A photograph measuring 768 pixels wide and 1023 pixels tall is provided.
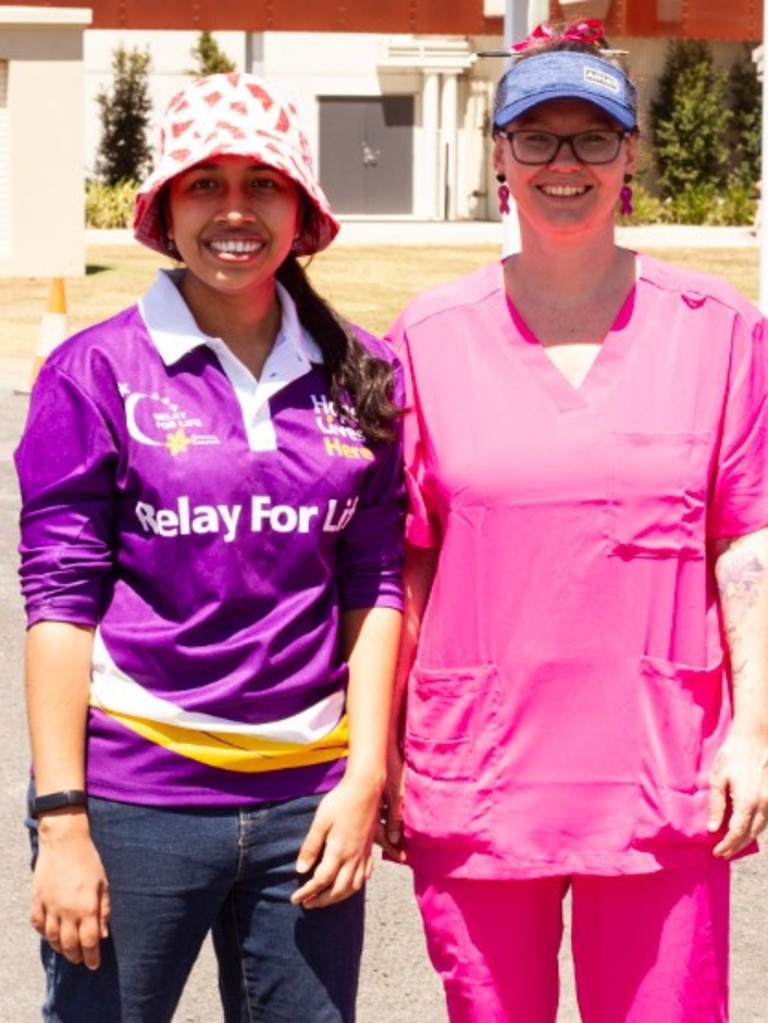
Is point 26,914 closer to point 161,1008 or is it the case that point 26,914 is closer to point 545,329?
point 161,1008

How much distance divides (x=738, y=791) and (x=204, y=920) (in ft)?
2.56

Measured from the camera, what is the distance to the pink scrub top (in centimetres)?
284

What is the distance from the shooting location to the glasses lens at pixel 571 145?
2.89 metres

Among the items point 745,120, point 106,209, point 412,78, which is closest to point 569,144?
point 106,209

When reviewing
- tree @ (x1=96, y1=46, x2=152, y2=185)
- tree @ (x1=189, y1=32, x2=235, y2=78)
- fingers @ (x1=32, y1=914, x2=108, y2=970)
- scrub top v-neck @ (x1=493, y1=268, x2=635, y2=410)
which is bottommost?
fingers @ (x1=32, y1=914, x2=108, y2=970)

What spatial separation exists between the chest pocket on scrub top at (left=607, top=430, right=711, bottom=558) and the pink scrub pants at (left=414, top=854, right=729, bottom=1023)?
0.48 metres

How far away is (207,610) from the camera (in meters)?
2.72

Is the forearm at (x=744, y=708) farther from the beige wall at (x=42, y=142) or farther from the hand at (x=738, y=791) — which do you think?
the beige wall at (x=42, y=142)

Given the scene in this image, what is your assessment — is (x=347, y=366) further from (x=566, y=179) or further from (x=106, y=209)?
(x=106, y=209)

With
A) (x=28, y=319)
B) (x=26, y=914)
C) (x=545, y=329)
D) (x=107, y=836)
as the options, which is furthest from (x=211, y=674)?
(x=28, y=319)

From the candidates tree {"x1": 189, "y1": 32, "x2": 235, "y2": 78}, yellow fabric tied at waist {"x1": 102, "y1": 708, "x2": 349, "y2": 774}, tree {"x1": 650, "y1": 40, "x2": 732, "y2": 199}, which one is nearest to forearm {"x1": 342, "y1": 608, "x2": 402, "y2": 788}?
yellow fabric tied at waist {"x1": 102, "y1": 708, "x2": 349, "y2": 774}

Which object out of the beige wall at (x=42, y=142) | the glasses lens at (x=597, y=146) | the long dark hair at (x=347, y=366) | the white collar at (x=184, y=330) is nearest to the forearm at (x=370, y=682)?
the long dark hair at (x=347, y=366)

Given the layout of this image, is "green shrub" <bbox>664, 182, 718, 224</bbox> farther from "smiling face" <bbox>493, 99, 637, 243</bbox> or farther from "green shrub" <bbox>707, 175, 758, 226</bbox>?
"smiling face" <bbox>493, 99, 637, 243</bbox>

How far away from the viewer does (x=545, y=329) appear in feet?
9.70
